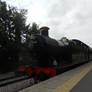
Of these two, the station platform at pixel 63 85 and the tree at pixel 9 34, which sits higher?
the tree at pixel 9 34

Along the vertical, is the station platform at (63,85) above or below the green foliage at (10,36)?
below

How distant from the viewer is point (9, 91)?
686cm

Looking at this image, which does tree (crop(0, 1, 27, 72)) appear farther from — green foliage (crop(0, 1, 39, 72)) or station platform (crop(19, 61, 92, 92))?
station platform (crop(19, 61, 92, 92))

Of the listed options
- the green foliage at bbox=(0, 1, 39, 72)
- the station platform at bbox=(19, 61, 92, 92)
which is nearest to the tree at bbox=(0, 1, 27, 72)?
the green foliage at bbox=(0, 1, 39, 72)

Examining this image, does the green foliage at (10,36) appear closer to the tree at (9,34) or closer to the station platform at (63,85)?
the tree at (9,34)

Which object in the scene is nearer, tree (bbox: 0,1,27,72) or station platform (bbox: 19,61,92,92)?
station platform (bbox: 19,61,92,92)

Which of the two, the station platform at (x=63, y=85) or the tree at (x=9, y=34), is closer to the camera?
the station platform at (x=63, y=85)

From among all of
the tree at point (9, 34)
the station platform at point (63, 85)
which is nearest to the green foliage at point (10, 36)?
the tree at point (9, 34)

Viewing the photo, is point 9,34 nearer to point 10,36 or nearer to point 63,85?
point 10,36

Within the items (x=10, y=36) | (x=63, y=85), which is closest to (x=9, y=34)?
(x=10, y=36)

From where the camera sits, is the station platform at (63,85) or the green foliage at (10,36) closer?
the station platform at (63,85)

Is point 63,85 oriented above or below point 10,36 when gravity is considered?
below

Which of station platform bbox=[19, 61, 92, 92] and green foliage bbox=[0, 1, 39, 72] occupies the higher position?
green foliage bbox=[0, 1, 39, 72]

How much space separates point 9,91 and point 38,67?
296 cm
